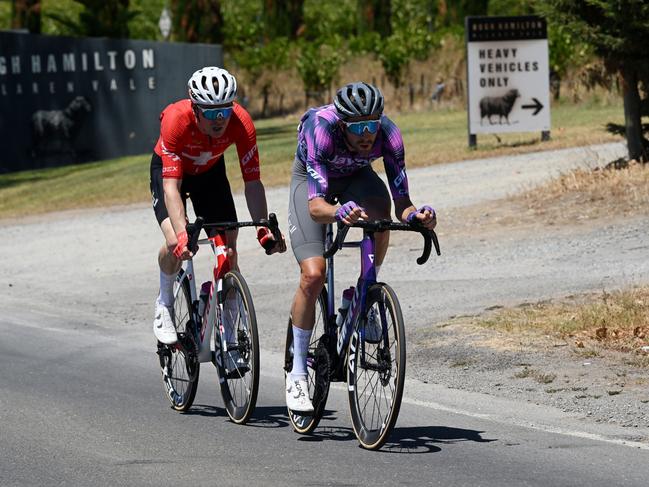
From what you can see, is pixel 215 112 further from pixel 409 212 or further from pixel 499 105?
pixel 499 105

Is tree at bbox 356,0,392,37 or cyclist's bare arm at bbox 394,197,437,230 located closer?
cyclist's bare arm at bbox 394,197,437,230

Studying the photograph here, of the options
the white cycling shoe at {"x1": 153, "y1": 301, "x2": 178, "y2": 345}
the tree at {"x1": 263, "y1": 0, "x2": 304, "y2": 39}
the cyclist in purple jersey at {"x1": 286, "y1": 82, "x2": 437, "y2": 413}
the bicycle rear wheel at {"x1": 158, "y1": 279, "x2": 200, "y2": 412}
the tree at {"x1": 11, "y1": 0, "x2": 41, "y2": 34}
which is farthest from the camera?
the tree at {"x1": 263, "y1": 0, "x2": 304, "y2": 39}

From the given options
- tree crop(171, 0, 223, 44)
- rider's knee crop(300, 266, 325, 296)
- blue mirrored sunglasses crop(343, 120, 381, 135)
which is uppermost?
tree crop(171, 0, 223, 44)

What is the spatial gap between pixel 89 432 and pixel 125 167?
23.5 metres

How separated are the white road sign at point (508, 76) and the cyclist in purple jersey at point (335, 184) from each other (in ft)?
58.7

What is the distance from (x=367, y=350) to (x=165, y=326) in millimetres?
1951

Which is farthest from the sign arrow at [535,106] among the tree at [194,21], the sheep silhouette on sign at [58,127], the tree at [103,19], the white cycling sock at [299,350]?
the tree at [194,21]

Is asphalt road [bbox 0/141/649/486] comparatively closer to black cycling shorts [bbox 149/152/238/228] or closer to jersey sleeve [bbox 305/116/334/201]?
black cycling shorts [bbox 149/152/238/228]

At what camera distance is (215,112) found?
27.5 feet

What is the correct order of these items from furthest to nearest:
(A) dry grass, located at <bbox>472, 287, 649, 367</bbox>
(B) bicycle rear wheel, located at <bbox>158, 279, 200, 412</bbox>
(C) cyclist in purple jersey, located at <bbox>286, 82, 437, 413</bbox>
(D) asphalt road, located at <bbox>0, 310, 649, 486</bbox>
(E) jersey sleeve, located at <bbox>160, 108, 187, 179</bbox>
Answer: (A) dry grass, located at <bbox>472, 287, 649, 367</bbox>
(B) bicycle rear wheel, located at <bbox>158, 279, 200, 412</bbox>
(E) jersey sleeve, located at <bbox>160, 108, 187, 179</bbox>
(C) cyclist in purple jersey, located at <bbox>286, 82, 437, 413</bbox>
(D) asphalt road, located at <bbox>0, 310, 649, 486</bbox>

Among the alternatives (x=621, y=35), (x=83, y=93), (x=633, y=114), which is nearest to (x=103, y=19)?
(x=83, y=93)

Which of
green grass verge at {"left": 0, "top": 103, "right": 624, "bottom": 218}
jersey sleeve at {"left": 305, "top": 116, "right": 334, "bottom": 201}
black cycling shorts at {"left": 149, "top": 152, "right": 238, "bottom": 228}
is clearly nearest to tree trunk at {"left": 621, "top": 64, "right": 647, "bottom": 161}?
green grass verge at {"left": 0, "top": 103, "right": 624, "bottom": 218}

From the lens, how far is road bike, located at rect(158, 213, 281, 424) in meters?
8.30

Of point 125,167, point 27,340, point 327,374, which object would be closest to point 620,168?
point 27,340
